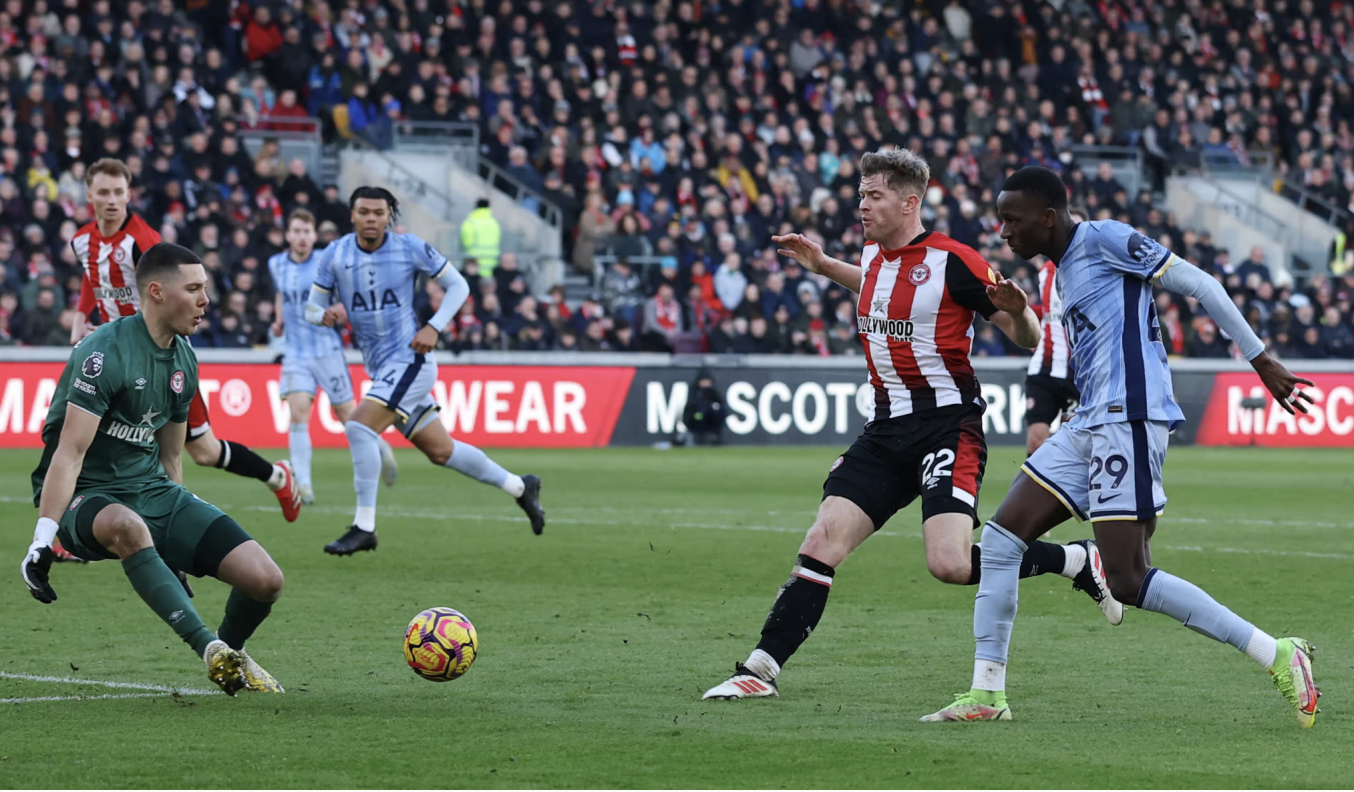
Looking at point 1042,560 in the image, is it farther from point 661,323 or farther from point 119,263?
point 661,323

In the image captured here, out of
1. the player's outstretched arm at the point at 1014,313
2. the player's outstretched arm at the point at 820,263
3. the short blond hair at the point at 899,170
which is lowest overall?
the player's outstretched arm at the point at 1014,313

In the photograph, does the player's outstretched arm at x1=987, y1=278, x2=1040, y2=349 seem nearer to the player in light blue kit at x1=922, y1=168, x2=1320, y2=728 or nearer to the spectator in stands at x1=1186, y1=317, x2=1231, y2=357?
the player in light blue kit at x1=922, y1=168, x2=1320, y2=728

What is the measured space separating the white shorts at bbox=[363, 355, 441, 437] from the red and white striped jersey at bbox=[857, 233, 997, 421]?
5642 millimetres

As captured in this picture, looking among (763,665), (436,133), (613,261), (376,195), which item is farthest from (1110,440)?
(436,133)

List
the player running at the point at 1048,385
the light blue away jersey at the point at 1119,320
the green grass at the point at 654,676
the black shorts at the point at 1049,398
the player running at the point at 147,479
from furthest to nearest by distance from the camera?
the black shorts at the point at 1049,398
the player running at the point at 1048,385
the player running at the point at 147,479
the light blue away jersey at the point at 1119,320
the green grass at the point at 654,676

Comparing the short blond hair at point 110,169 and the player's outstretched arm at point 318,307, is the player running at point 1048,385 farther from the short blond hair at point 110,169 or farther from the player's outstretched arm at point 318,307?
the short blond hair at point 110,169

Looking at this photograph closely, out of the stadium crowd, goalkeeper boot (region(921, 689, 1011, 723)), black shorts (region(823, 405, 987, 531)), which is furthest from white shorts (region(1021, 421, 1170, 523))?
the stadium crowd

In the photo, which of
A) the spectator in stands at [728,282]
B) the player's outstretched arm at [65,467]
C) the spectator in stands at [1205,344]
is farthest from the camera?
the spectator in stands at [1205,344]

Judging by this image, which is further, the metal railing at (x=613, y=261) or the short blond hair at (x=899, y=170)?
the metal railing at (x=613, y=261)

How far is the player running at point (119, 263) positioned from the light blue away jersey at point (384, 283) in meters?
1.67

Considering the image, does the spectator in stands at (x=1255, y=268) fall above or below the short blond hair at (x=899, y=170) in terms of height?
below

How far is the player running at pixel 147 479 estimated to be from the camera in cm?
654

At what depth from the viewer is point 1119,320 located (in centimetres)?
633

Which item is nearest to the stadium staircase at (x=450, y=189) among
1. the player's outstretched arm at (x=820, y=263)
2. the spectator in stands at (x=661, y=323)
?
the spectator in stands at (x=661, y=323)
